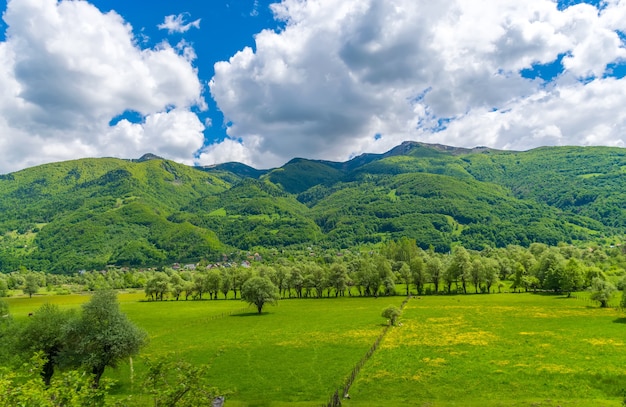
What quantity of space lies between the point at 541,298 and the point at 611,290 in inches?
943

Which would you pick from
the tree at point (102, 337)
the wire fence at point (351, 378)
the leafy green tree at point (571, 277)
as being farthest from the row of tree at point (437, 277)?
the tree at point (102, 337)

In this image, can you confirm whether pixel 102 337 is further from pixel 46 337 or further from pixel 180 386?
pixel 180 386

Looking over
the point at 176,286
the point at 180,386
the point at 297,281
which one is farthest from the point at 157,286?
the point at 180,386

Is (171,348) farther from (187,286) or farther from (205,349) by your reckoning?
(187,286)

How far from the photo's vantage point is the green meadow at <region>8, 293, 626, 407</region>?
3859 centimetres

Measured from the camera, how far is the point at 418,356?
5247 centimetres

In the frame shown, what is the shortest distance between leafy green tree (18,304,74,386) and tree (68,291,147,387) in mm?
1318

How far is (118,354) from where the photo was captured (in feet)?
139

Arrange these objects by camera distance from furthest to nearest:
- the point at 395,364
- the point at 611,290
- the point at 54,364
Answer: the point at 611,290 < the point at 395,364 < the point at 54,364

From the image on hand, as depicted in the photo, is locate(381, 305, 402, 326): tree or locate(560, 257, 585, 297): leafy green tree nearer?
locate(381, 305, 402, 326): tree

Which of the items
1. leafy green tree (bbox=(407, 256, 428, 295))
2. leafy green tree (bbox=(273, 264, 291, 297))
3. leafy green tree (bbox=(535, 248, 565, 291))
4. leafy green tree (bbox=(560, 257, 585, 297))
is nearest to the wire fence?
leafy green tree (bbox=(407, 256, 428, 295))

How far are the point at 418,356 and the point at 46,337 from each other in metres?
49.2

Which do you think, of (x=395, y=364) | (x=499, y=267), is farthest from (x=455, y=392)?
(x=499, y=267)

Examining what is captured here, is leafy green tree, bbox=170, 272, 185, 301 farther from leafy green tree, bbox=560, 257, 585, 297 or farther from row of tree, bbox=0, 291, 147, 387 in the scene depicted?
leafy green tree, bbox=560, 257, 585, 297
